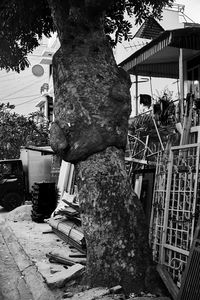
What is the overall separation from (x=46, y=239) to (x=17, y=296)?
331 cm

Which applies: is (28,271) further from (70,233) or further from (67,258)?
(70,233)

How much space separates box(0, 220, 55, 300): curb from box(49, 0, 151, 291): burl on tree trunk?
2.31ft

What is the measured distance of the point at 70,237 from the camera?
735cm

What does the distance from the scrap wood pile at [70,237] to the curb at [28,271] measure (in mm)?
417

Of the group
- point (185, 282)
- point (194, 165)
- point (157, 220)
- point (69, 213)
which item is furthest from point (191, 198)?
point (69, 213)

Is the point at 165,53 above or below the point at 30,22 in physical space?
above

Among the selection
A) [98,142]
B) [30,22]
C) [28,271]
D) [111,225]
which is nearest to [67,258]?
[28,271]

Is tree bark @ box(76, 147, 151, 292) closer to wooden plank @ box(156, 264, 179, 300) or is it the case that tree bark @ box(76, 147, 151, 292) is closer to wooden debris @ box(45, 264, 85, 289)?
wooden plank @ box(156, 264, 179, 300)

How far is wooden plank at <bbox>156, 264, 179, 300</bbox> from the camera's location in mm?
4246

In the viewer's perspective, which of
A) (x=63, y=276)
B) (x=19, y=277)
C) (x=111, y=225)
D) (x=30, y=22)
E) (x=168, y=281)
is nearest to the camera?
(x=168, y=281)

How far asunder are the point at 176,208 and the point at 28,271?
2.63 m

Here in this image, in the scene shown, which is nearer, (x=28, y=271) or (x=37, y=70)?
(x=28, y=271)

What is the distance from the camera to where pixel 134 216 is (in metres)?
4.73

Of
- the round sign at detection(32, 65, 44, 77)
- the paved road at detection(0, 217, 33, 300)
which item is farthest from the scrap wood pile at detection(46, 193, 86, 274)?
the round sign at detection(32, 65, 44, 77)
